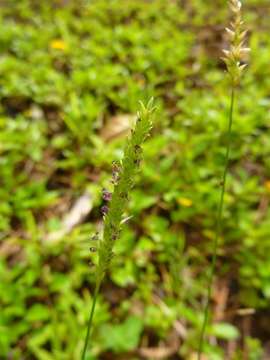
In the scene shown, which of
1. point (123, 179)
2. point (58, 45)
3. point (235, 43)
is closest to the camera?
point (123, 179)

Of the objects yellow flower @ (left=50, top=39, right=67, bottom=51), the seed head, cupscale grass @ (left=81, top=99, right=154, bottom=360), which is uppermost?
yellow flower @ (left=50, top=39, right=67, bottom=51)

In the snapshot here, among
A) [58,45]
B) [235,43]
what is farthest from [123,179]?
[58,45]

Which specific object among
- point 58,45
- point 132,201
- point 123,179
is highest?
point 58,45

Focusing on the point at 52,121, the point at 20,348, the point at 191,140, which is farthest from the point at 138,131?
the point at 52,121

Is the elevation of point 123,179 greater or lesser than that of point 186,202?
lesser

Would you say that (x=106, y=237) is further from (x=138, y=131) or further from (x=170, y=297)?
(x=170, y=297)

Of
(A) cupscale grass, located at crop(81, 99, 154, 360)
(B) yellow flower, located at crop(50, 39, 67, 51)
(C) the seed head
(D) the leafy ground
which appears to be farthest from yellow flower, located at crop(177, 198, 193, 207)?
(B) yellow flower, located at crop(50, 39, 67, 51)

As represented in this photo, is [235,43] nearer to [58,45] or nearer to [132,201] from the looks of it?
[132,201]

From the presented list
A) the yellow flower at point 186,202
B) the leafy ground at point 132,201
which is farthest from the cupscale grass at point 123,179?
the yellow flower at point 186,202

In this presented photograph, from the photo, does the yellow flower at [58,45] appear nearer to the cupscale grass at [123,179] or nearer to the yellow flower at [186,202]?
the yellow flower at [186,202]

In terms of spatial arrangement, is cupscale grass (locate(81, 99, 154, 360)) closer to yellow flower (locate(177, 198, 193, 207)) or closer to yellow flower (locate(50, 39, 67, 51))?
yellow flower (locate(177, 198, 193, 207))
